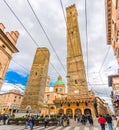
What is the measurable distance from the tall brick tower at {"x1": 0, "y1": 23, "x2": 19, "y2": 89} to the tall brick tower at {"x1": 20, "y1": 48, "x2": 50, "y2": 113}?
21.1 m

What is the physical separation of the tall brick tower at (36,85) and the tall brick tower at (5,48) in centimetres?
2108

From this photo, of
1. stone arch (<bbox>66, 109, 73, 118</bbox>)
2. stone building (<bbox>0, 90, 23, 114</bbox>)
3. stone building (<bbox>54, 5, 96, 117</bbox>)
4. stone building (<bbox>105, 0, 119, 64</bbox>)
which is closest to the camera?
stone building (<bbox>105, 0, 119, 64</bbox>)

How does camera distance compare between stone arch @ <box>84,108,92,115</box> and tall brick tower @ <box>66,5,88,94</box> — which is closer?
stone arch @ <box>84,108,92,115</box>

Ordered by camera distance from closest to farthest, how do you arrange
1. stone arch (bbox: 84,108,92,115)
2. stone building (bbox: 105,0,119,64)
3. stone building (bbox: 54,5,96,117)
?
1. stone building (bbox: 105,0,119,64)
2. stone arch (bbox: 84,108,92,115)
3. stone building (bbox: 54,5,96,117)

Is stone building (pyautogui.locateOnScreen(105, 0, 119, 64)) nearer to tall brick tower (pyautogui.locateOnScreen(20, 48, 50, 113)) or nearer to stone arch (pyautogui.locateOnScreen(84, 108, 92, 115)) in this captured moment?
stone arch (pyautogui.locateOnScreen(84, 108, 92, 115))

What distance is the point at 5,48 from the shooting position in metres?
14.4

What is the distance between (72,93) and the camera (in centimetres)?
3659

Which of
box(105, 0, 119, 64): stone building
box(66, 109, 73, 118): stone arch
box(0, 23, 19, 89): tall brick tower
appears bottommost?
box(66, 109, 73, 118): stone arch

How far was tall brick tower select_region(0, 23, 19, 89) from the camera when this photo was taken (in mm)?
13675

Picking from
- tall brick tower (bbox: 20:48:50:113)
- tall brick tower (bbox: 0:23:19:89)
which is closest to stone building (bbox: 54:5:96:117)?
tall brick tower (bbox: 20:48:50:113)

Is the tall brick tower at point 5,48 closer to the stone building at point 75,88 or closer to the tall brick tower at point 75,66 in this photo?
the stone building at point 75,88

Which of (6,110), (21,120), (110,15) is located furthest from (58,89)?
(110,15)

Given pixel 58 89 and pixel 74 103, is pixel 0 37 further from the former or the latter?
pixel 58 89

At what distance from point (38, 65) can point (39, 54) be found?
475 centimetres
